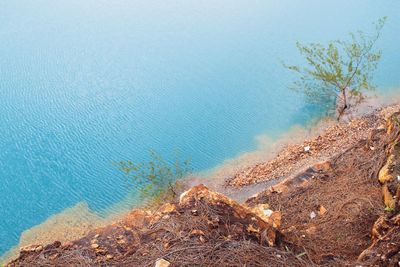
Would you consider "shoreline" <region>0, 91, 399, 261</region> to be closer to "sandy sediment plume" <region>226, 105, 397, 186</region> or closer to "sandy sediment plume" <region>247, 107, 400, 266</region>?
"sandy sediment plume" <region>226, 105, 397, 186</region>

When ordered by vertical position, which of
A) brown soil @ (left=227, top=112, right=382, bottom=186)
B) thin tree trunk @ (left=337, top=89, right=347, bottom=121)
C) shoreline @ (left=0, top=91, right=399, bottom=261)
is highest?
thin tree trunk @ (left=337, top=89, right=347, bottom=121)

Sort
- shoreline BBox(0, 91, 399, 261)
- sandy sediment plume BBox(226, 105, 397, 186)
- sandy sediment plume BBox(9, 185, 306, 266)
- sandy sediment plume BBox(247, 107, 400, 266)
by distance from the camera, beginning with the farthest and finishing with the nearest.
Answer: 1. sandy sediment plume BBox(226, 105, 397, 186)
2. shoreline BBox(0, 91, 399, 261)
3. sandy sediment plume BBox(247, 107, 400, 266)
4. sandy sediment plume BBox(9, 185, 306, 266)

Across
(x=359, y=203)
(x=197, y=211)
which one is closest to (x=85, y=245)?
(x=197, y=211)

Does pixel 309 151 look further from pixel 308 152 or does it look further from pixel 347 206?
pixel 347 206

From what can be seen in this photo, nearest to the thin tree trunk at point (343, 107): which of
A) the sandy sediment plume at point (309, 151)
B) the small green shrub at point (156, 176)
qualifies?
the sandy sediment plume at point (309, 151)

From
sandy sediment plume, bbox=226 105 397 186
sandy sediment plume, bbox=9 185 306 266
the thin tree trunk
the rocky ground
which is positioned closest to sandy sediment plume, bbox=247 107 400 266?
the rocky ground

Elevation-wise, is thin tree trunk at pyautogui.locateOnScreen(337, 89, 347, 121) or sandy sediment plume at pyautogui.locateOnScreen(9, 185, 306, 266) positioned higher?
thin tree trunk at pyautogui.locateOnScreen(337, 89, 347, 121)

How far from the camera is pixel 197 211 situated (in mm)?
6395

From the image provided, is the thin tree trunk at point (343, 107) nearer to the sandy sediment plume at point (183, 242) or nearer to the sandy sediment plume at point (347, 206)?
the sandy sediment plume at point (347, 206)

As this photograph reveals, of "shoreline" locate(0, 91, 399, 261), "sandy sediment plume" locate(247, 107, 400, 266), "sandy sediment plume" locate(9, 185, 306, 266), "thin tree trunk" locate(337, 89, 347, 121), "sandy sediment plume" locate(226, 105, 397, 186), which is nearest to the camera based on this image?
"sandy sediment plume" locate(9, 185, 306, 266)

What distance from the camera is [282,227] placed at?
7.57m

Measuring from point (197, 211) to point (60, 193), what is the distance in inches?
244

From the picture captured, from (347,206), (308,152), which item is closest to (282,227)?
(347,206)

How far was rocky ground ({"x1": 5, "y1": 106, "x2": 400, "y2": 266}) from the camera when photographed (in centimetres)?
556
